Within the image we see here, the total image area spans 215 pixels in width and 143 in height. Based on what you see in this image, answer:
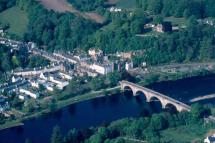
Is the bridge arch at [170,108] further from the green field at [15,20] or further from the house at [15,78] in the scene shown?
the green field at [15,20]

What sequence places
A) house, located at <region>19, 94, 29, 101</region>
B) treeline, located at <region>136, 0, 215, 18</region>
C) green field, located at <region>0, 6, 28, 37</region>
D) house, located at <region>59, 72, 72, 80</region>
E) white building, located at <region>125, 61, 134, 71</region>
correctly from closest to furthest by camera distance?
house, located at <region>19, 94, 29, 101</region> < house, located at <region>59, 72, 72, 80</region> < white building, located at <region>125, 61, 134, 71</region> < green field, located at <region>0, 6, 28, 37</region> < treeline, located at <region>136, 0, 215, 18</region>

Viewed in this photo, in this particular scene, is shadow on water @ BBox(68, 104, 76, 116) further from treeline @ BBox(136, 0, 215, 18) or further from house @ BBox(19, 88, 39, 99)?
treeline @ BBox(136, 0, 215, 18)

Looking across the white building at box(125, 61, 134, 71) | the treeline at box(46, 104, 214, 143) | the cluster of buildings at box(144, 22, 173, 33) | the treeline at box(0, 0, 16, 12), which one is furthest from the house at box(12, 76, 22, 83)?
the treeline at box(0, 0, 16, 12)

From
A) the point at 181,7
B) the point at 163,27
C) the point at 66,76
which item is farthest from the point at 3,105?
the point at 181,7

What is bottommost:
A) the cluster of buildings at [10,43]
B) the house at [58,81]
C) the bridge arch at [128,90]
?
the bridge arch at [128,90]

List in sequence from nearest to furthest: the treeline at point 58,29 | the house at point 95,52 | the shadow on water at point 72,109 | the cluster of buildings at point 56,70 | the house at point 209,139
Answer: the house at point 209,139, the shadow on water at point 72,109, the cluster of buildings at point 56,70, the house at point 95,52, the treeline at point 58,29

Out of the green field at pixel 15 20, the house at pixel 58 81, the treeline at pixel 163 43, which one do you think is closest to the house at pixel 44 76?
the house at pixel 58 81

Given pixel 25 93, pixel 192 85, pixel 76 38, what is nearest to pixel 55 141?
pixel 25 93

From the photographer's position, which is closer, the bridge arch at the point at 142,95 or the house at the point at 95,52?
the bridge arch at the point at 142,95
